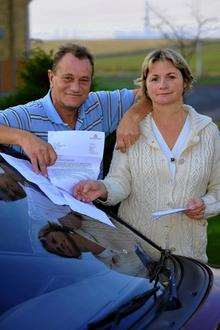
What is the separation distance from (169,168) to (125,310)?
1.10 meters

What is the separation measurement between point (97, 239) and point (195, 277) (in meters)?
0.41

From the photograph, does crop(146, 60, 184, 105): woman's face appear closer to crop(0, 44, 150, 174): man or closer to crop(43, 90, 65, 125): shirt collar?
crop(0, 44, 150, 174): man

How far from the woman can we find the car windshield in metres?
0.29

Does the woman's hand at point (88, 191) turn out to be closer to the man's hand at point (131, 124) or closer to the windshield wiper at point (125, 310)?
the man's hand at point (131, 124)

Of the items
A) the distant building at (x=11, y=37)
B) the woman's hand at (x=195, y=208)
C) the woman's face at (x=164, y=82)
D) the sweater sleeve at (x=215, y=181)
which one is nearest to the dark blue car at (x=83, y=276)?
the woman's hand at (x=195, y=208)

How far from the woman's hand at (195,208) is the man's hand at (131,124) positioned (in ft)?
1.30

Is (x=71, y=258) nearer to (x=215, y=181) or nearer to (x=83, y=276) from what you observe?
(x=83, y=276)

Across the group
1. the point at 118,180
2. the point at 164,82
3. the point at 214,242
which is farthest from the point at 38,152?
the point at 214,242

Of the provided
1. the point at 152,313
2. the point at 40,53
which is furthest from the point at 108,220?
the point at 40,53

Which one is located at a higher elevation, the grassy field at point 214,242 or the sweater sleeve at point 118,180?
the sweater sleeve at point 118,180

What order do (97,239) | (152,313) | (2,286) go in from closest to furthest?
(2,286), (152,313), (97,239)

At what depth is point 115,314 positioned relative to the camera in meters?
2.44

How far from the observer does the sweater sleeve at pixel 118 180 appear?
3.41 metres

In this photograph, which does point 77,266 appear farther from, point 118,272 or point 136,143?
point 136,143
